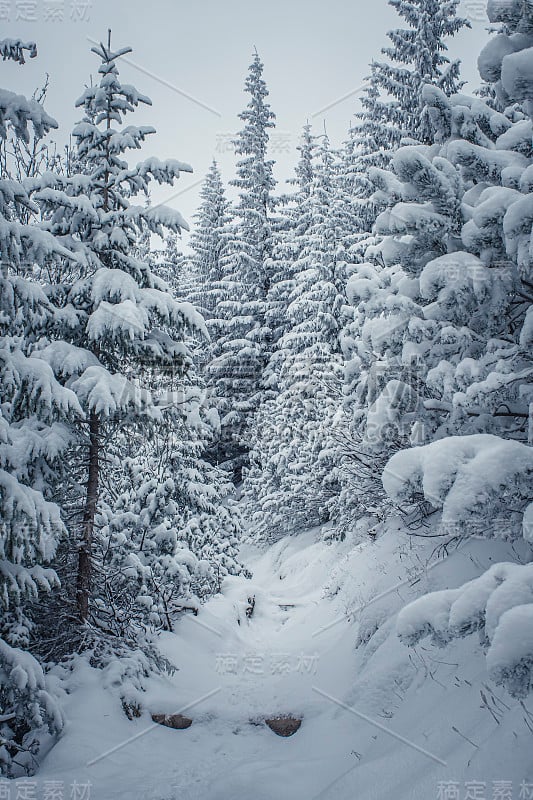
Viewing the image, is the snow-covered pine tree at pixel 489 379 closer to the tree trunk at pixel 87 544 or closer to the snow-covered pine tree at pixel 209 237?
the tree trunk at pixel 87 544

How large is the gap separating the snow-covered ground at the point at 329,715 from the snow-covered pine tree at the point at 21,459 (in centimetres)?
75

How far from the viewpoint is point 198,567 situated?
10.2 metres

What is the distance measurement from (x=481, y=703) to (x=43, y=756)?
4.92m

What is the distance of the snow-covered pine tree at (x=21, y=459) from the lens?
15.4ft

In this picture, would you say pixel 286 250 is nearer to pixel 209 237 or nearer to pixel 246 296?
pixel 246 296

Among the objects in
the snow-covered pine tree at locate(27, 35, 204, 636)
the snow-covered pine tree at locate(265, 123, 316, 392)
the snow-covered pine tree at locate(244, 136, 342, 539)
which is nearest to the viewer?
the snow-covered pine tree at locate(27, 35, 204, 636)

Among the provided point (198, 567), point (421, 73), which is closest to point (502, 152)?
point (198, 567)

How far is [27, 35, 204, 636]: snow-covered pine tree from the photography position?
23.0 feet

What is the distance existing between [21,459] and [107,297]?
290 cm

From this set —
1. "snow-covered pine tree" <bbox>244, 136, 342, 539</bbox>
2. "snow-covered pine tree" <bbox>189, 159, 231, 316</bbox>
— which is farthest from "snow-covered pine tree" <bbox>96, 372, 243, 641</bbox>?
"snow-covered pine tree" <bbox>189, 159, 231, 316</bbox>

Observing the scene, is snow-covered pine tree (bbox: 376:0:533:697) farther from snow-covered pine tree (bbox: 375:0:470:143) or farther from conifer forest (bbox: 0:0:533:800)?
snow-covered pine tree (bbox: 375:0:470:143)

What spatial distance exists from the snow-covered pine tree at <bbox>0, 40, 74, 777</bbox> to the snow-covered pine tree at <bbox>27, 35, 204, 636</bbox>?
1.17m

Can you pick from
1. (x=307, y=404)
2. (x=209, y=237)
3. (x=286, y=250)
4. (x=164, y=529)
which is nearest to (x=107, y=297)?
(x=164, y=529)

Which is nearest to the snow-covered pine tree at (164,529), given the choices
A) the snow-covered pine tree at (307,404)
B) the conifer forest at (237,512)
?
the conifer forest at (237,512)
